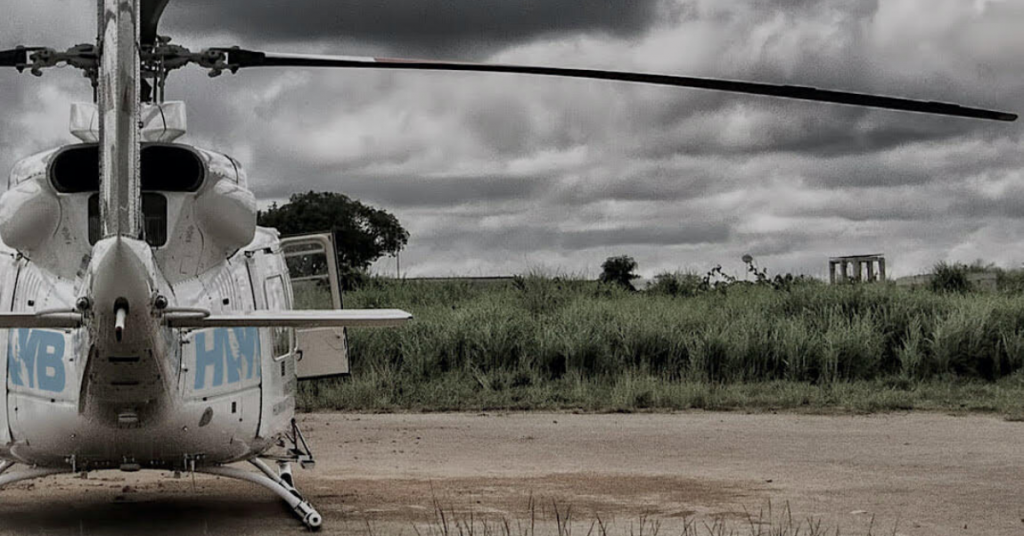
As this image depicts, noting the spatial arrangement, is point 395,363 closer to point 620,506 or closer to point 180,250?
point 620,506

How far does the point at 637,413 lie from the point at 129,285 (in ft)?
40.2

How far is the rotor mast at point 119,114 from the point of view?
6230 mm

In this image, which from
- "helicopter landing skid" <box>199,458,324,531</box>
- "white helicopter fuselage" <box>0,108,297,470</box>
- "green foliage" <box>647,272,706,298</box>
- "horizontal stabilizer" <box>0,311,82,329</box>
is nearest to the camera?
"horizontal stabilizer" <box>0,311,82,329</box>

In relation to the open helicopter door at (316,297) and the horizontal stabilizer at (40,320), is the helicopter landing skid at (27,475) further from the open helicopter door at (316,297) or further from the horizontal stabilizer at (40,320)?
the open helicopter door at (316,297)

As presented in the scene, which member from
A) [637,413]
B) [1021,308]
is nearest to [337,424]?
[637,413]

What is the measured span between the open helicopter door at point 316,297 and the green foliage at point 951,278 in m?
20.0

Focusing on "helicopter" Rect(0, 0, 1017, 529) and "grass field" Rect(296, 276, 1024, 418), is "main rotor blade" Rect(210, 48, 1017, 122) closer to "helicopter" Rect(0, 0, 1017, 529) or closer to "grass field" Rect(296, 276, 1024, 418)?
"helicopter" Rect(0, 0, 1017, 529)

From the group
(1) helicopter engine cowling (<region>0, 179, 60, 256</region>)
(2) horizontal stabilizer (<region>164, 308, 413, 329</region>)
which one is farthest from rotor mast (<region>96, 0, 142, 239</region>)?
(1) helicopter engine cowling (<region>0, 179, 60, 256</region>)

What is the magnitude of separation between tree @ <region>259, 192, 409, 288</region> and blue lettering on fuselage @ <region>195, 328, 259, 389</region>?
2415cm

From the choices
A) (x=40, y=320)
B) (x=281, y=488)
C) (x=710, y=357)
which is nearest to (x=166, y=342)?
(x=40, y=320)

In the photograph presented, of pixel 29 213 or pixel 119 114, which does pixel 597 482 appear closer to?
pixel 29 213

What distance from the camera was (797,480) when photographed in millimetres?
12039

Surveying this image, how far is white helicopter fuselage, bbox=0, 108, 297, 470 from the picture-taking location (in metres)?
7.59

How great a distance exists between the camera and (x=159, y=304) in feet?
22.0
